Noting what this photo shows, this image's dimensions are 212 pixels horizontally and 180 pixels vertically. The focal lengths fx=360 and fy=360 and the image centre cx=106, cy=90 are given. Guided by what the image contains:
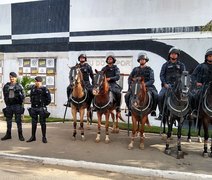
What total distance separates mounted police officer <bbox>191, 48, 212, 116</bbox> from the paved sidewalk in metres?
1.46

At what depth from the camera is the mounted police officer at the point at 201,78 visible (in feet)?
33.6

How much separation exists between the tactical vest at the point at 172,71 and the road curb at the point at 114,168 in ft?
11.3

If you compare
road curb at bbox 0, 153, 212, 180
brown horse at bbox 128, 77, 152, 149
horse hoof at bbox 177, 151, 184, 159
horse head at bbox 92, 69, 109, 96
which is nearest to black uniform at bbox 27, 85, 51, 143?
horse head at bbox 92, 69, 109, 96

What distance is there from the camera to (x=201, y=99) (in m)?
9.88

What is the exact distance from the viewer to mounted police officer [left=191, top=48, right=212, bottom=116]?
404 inches

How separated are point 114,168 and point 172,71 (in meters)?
3.77

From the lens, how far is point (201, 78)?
10.5 meters

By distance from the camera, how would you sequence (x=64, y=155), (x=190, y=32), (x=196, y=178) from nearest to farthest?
(x=196, y=178) < (x=64, y=155) < (x=190, y=32)

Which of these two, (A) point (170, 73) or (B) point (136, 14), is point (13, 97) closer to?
(A) point (170, 73)

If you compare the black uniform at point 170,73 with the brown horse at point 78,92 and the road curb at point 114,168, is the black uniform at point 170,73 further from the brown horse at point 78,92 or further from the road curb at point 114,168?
the road curb at point 114,168

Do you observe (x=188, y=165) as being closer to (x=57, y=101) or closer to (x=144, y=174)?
(x=144, y=174)

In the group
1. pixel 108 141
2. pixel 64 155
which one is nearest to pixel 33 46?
pixel 108 141

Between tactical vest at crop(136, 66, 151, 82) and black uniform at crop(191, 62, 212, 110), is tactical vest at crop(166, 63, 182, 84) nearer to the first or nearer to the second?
black uniform at crop(191, 62, 212, 110)

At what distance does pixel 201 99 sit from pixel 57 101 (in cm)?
1023
